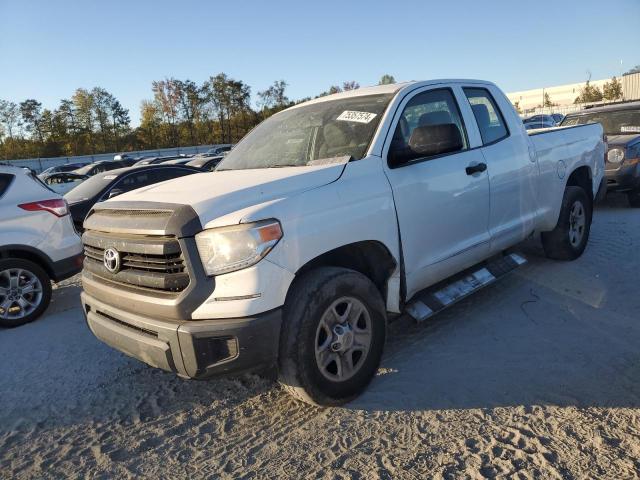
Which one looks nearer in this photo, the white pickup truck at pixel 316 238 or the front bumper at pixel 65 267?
the white pickup truck at pixel 316 238

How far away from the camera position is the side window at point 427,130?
10.8ft

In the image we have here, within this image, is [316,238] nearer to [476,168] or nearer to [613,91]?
[476,168]

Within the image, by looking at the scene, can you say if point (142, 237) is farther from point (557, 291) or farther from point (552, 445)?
point (557, 291)

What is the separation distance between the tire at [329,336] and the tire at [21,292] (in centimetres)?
372

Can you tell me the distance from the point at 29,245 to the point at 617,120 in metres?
9.77

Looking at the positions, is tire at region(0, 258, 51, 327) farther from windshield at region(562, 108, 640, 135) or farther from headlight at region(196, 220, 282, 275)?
windshield at region(562, 108, 640, 135)

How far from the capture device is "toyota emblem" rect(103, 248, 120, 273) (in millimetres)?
2922

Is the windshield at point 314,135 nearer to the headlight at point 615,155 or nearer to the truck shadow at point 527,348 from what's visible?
the truck shadow at point 527,348

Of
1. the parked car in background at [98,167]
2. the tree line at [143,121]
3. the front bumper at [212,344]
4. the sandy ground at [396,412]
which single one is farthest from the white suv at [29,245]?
the tree line at [143,121]

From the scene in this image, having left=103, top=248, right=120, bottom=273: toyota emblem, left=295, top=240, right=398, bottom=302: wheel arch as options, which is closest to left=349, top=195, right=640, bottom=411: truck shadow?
left=295, top=240, right=398, bottom=302: wheel arch

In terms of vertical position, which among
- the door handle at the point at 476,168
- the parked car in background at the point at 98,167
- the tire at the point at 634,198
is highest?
the door handle at the point at 476,168

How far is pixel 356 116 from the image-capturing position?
12.0 feet

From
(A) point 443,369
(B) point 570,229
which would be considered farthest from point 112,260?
(B) point 570,229

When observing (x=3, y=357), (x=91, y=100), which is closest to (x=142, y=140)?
(x=91, y=100)
